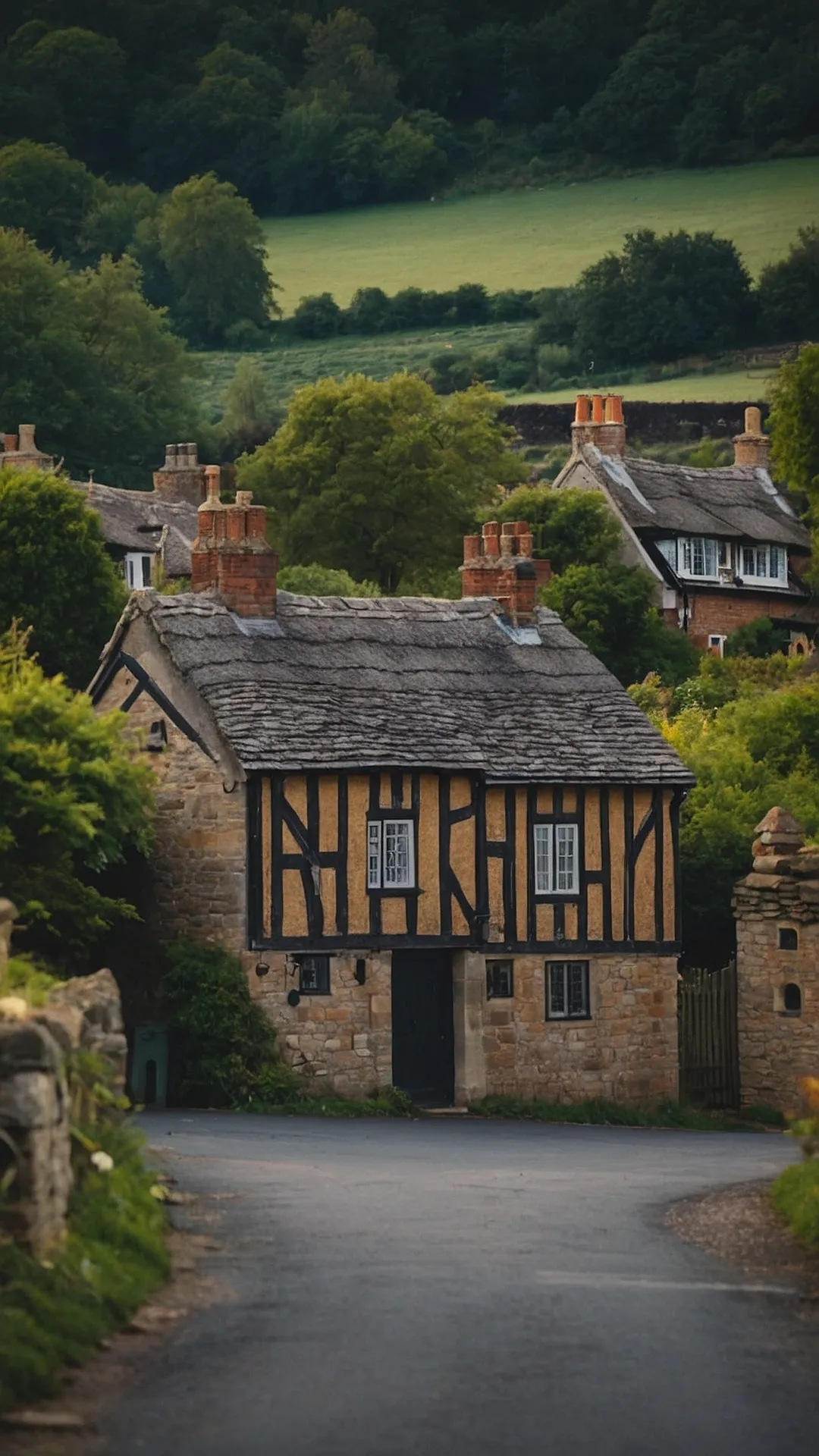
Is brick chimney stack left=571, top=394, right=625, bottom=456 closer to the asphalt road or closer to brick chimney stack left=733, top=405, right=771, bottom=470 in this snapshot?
brick chimney stack left=733, top=405, right=771, bottom=470

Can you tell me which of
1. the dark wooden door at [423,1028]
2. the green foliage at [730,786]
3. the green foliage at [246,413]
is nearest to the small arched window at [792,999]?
the green foliage at [730,786]

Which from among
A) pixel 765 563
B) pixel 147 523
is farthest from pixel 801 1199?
pixel 147 523

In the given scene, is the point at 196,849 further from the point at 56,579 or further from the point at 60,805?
the point at 56,579

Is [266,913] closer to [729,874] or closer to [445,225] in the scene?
[729,874]

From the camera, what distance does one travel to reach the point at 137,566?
247ft

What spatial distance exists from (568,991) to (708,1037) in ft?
9.63

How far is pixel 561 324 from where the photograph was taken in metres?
134

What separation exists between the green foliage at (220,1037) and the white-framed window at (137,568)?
35.0 meters

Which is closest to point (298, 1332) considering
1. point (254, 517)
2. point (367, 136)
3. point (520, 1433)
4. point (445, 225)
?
point (520, 1433)

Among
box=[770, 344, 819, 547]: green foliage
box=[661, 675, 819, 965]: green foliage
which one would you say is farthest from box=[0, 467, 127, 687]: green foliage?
box=[770, 344, 819, 547]: green foliage

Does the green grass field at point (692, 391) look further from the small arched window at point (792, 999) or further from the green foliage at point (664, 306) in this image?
the small arched window at point (792, 999)

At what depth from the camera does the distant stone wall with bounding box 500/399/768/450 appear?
Result: 352 ft

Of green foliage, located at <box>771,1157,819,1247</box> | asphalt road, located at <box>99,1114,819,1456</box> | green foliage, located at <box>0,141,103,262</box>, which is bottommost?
asphalt road, located at <box>99,1114,819,1456</box>

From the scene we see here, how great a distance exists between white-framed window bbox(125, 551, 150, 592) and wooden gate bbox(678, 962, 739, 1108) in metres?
31.1
